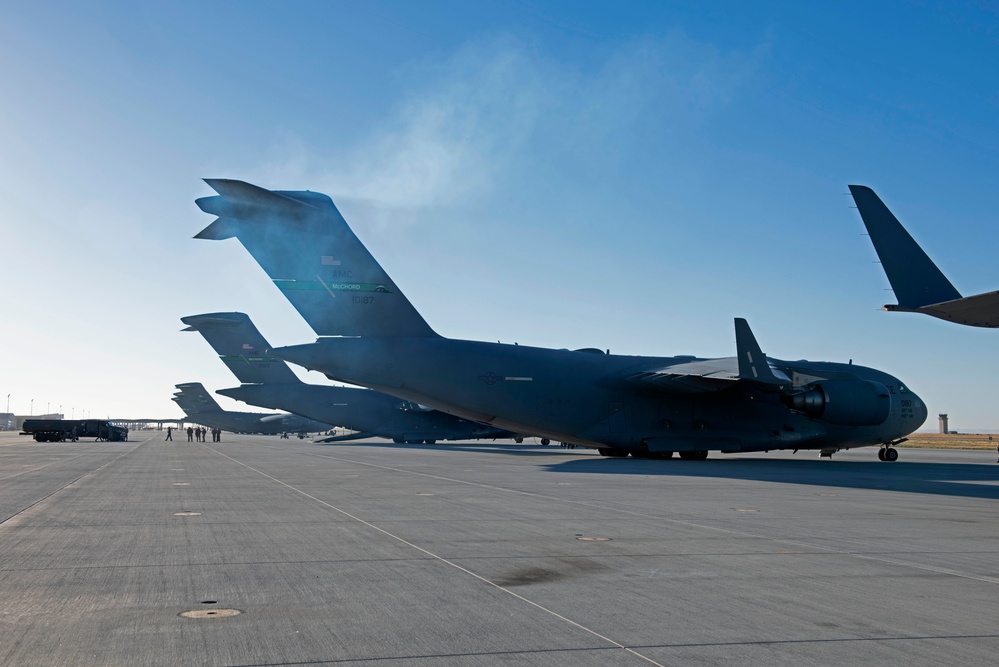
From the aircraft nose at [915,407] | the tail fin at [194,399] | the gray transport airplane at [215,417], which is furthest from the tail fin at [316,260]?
the tail fin at [194,399]

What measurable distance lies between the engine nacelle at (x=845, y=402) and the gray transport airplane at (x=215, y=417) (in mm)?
41436

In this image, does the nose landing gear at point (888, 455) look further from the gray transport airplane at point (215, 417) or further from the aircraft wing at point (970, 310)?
the gray transport airplane at point (215, 417)

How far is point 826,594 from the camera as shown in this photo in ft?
19.5

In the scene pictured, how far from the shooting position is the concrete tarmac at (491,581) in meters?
4.41

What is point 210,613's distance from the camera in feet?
16.8

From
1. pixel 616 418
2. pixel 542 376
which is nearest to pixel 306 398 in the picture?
pixel 542 376

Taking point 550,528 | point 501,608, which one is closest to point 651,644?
point 501,608

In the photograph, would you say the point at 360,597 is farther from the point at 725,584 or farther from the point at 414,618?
the point at 725,584

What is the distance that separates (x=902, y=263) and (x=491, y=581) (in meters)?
13.8

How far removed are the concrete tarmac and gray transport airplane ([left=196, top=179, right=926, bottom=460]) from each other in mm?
11318

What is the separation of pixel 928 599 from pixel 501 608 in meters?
3.07

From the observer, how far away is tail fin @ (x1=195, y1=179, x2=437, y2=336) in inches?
899

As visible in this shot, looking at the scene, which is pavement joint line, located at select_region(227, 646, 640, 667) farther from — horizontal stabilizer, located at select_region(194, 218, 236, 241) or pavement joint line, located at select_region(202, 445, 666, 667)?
horizontal stabilizer, located at select_region(194, 218, 236, 241)

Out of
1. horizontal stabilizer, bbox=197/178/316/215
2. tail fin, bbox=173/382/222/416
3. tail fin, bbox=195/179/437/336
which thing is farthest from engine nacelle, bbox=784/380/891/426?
tail fin, bbox=173/382/222/416
